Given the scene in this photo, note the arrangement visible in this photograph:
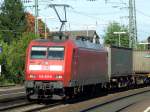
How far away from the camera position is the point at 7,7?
106 m

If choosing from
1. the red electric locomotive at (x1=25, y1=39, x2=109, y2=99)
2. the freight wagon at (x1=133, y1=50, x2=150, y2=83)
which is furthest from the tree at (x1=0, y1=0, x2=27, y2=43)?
the red electric locomotive at (x1=25, y1=39, x2=109, y2=99)

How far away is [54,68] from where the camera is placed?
2639cm

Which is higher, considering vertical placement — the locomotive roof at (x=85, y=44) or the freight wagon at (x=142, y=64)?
the locomotive roof at (x=85, y=44)

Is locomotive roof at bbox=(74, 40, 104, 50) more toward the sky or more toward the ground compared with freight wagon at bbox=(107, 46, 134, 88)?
more toward the sky

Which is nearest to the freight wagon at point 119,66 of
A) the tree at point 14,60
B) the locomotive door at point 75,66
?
the locomotive door at point 75,66

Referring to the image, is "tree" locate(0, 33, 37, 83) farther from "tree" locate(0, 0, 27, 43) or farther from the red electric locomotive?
"tree" locate(0, 0, 27, 43)

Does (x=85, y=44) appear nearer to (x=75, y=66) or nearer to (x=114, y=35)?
(x=75, y=66)

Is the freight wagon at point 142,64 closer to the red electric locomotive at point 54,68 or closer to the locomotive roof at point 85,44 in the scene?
the locomotive roof at point 85,44

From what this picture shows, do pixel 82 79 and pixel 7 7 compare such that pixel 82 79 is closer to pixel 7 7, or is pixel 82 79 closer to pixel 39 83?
pixel 39 83

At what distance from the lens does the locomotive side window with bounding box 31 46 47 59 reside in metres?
27.0

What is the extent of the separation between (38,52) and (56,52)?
3.03ft

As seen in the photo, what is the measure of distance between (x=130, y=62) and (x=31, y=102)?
20.4 metres

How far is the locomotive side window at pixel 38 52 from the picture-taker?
27.0 m

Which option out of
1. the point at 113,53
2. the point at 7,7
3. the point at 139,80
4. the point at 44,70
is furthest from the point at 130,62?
the point at 7,7
